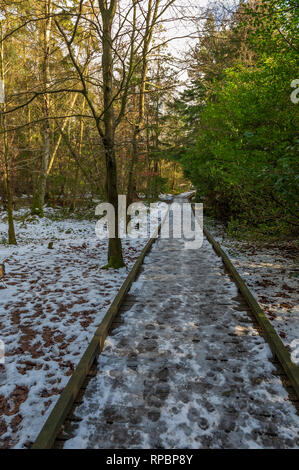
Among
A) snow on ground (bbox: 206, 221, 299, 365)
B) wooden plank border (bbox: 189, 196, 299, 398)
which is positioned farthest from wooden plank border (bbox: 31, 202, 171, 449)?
snow on ground (bbox: 206, 221, 299, 365)

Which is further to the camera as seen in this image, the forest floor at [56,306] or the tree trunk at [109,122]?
the tree trunk at [109,122]

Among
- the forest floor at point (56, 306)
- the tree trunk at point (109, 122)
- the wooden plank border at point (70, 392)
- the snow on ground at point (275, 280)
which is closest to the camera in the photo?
the wooden plank border at point (70, 392)

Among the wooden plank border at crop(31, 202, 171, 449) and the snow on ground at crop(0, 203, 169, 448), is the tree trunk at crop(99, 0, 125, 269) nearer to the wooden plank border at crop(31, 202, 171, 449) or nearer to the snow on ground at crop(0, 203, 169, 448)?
the snow on ground at crop(0, 203, 169, 448)

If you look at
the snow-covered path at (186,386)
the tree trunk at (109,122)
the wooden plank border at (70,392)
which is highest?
the tree trunk at (109,122)

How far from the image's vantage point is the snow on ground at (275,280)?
482cm

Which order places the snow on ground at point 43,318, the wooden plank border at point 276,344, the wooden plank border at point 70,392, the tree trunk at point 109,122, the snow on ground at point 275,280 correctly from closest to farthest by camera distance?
the wooden plank border at point 70,392 → the snow on ground at point 43,318 → the wooden plank border at point 276,344 → the snow on ground at point 275,280 → the tree trunk at point 109,122

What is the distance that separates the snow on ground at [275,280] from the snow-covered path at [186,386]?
48cm

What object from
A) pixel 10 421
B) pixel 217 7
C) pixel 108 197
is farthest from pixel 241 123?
pixel 10 421

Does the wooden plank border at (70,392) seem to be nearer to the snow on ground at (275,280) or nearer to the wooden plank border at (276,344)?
the wooden plank border at (276,344)

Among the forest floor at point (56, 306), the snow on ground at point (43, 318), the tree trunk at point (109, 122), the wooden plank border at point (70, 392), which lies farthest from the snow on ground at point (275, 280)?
the tree trunk at point (109, 122)

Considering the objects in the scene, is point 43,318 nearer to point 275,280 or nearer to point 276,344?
point 276,344

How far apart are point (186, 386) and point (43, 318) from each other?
3013 millimetres

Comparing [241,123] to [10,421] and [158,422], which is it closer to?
[158,422]

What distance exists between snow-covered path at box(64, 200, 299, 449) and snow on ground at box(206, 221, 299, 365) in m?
0.48
